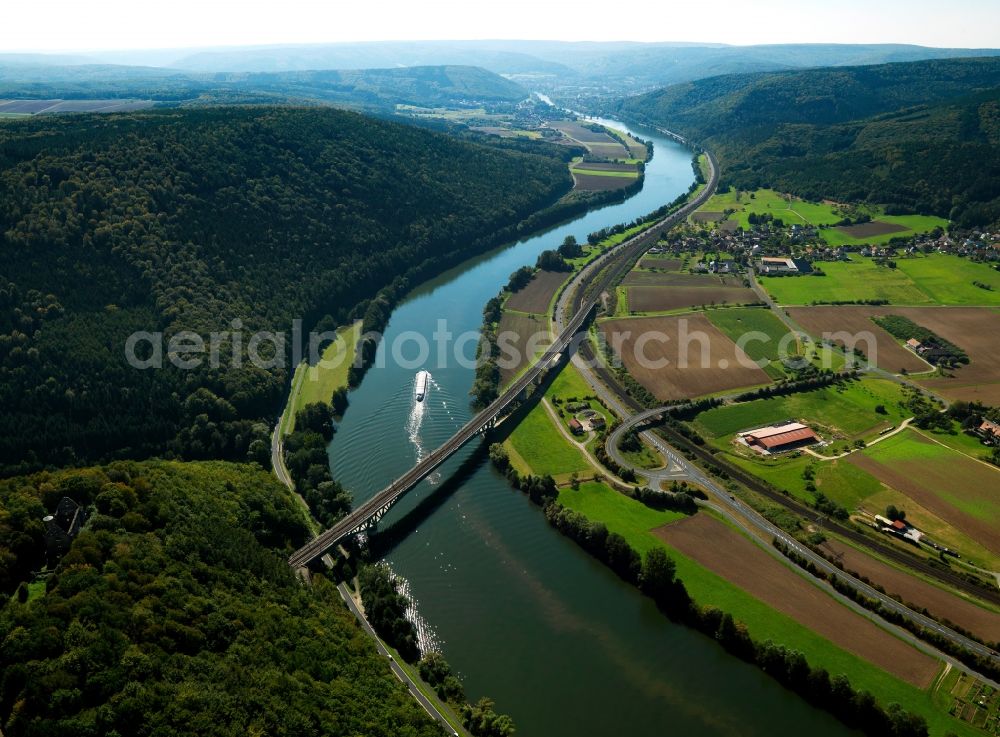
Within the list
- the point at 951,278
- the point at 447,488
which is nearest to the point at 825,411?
the point at 447,488

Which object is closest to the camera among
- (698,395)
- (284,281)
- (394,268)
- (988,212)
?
(698,395)

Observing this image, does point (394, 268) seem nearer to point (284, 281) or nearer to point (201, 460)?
point (284, 281)

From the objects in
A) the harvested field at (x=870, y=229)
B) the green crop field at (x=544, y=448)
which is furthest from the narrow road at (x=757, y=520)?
the harvested field at (x=870, y=229)

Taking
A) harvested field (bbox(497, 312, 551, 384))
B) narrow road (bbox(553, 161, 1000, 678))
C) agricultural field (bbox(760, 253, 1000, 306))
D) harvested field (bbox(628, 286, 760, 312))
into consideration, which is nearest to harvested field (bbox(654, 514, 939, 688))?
narrow road (bbox(553, 161, 1000, 678))

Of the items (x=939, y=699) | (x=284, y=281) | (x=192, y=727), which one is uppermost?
(x=284, y=281)

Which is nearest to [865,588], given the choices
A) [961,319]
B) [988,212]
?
[961,319]
